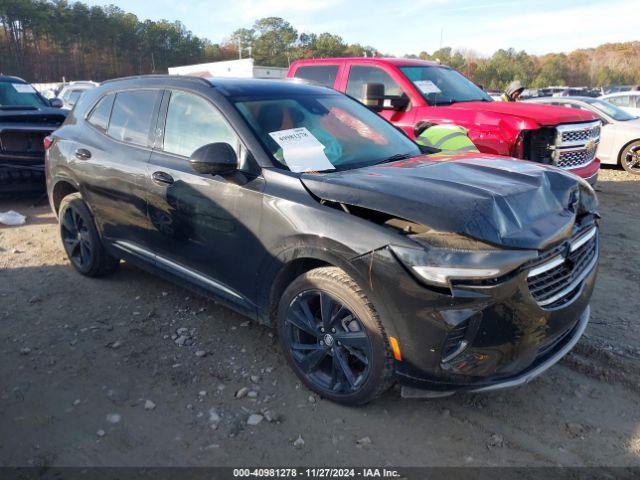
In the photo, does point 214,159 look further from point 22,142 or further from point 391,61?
point 22,142

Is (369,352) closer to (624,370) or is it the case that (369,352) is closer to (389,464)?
(389,464)

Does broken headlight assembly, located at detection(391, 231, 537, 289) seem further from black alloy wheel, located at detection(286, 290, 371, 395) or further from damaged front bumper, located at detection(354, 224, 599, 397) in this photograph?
black alloy wheel, located at detection(286, 290, 371, 395)

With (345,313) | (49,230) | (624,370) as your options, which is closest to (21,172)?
(49,230)

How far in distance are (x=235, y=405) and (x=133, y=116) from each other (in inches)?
96.5

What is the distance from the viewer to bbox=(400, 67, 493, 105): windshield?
247 inches

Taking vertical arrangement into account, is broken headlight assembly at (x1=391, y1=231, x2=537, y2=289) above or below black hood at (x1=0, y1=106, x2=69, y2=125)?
below

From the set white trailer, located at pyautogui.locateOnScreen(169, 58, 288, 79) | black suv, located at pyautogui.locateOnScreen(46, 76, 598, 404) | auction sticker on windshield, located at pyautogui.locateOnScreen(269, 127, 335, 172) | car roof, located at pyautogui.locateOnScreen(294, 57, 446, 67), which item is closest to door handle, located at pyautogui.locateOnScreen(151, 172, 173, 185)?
black suv, located at pyautogui.locateOnScreen(46, 76, 598, 404)

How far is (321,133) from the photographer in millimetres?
3361

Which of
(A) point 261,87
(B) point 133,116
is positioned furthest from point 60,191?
(A) point 261,87

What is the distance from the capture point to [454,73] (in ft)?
23.2

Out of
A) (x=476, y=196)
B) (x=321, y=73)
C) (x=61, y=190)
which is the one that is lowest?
(x=61, y=190)

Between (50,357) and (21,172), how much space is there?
15.1ft

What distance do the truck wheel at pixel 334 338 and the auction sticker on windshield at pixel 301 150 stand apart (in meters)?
0.72

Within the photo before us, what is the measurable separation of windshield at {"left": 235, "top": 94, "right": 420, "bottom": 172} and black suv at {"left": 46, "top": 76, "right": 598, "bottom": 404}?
0.6 inches
